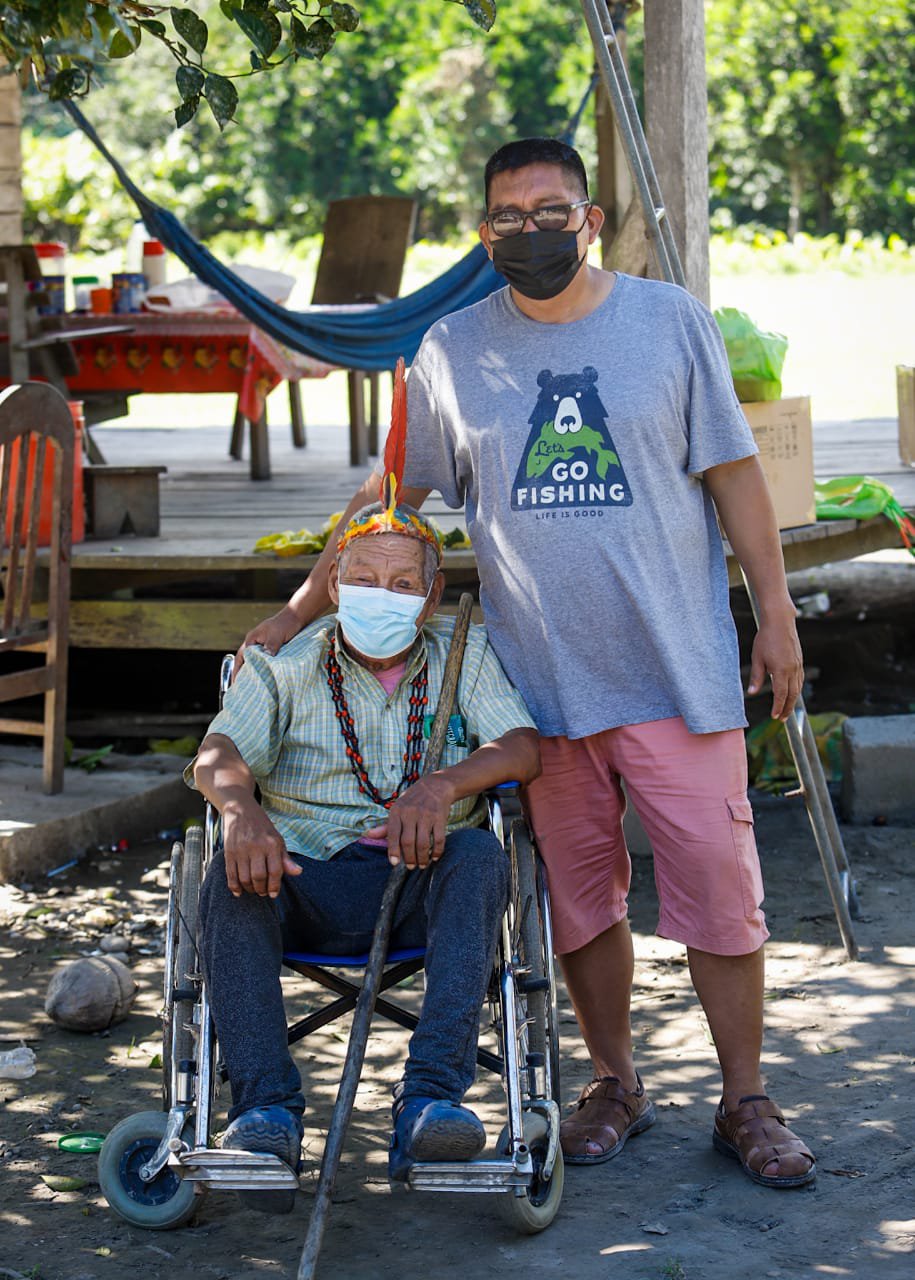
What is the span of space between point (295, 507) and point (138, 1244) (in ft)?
15.2

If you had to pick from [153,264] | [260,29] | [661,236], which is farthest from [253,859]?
[153,264]

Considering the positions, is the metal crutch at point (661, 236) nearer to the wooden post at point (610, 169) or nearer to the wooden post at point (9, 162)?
the wooden post at point (610, 169)

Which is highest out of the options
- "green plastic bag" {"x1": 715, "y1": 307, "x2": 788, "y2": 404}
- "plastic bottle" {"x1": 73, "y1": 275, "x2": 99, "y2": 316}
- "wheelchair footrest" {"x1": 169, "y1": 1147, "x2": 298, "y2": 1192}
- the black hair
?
"plastic bottle" {"x1": 73, "y1": 275, "x2": 99, "y2": 316}

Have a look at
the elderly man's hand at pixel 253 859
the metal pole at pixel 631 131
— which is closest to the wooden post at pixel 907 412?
the metal pole at pixel 631 131

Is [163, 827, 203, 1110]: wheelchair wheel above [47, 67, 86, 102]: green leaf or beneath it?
beneath

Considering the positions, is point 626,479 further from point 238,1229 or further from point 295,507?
point 295,507

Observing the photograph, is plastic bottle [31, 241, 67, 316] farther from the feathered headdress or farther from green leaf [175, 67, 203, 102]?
the feathered headdress

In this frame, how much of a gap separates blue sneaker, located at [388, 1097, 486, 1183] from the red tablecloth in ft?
18.1

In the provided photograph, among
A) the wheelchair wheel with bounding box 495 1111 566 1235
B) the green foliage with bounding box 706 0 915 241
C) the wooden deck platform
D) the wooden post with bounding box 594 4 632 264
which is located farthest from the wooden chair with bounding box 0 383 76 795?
the green foliage with bounding box 706 0 915 241

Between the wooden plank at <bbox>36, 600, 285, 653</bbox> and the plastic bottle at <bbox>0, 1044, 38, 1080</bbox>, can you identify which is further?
the wooden plank at <bbox>36, 600, 285, 653</bbox>

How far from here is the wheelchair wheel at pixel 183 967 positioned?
2.93 m

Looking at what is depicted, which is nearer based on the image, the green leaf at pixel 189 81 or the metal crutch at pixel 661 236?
the green leaf at pixel 189 81

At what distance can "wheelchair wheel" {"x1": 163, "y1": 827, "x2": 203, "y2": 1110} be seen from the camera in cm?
293

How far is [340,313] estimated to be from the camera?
7.29m
